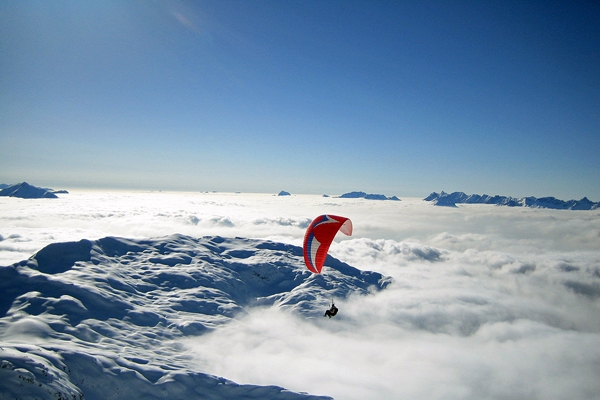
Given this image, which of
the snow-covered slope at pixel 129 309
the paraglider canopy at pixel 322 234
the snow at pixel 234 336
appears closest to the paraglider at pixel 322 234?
the paraglider canopy at pixel 322 234

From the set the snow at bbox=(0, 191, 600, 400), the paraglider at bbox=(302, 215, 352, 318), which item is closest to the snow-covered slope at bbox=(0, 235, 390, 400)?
the snow at bbox=(0, 191, 600, 400)

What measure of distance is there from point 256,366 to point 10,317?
61.8 m

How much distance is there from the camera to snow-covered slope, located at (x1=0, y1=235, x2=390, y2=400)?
4472 cm

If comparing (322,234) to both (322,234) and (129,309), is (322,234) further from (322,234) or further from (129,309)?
(129,309)

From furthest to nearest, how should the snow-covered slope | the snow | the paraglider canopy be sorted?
1. the snow
2. the snow-covered slope
3. the paraglider canopy

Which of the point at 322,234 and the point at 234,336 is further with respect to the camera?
the point at 234,336

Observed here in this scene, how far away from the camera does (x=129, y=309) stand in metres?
102

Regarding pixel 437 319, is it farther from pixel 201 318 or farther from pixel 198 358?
pixel 198 358

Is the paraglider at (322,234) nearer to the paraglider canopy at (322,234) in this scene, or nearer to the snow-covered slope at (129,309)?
the paraglider canopy at (322,234)

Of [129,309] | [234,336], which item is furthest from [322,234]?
[129,309]

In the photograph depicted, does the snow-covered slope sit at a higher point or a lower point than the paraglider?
lower

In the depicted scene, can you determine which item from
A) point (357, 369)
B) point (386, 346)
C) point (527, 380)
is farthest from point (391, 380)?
point (527, 380)

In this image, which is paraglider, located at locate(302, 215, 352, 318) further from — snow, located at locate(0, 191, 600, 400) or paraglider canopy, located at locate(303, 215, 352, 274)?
snow, located at locate(0, 191, 600, 400)

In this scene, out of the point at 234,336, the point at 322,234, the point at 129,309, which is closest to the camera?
the point at 322,234
